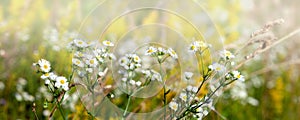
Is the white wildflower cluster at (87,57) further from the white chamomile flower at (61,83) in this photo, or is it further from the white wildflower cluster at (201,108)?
the white wildflower cluster at (201,108)

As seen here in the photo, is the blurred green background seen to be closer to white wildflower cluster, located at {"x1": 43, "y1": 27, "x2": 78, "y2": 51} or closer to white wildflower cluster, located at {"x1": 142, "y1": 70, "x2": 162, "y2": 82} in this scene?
white wildflower cluster, located at {"x1": 43, "y1": 27, "x2": 78, "y2": 51}

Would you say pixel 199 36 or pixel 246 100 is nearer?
pixel 199 36

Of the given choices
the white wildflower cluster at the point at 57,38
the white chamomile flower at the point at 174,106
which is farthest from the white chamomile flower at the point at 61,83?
the white wildflower cluster at the point at 57,38

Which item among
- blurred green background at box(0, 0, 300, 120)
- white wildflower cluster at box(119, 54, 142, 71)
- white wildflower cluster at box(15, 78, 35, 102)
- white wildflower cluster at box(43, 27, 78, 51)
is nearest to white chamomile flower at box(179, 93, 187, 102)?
white wildflower cluster at box(119, 54, 142, 71)

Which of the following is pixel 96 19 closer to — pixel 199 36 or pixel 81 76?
pixel 199 36

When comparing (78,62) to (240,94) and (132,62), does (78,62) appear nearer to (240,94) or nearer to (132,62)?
(132,62)

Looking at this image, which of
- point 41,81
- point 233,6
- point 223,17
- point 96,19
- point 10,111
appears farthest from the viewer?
point 223,17

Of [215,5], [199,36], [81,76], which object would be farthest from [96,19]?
[215,5]

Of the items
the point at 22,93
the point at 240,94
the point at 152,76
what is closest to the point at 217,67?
the point at 152,76

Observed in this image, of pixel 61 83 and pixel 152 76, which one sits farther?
pixel 152 76
